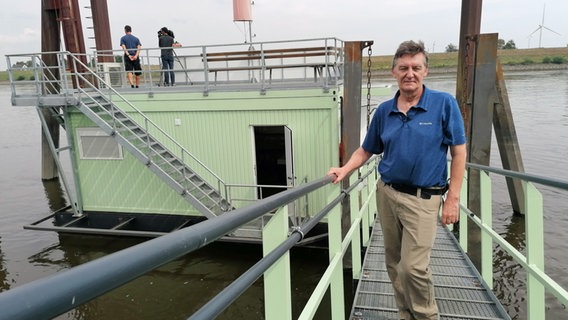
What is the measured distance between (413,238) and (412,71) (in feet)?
3.58

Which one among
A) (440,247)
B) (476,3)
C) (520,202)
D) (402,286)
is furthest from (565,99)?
(402,286)

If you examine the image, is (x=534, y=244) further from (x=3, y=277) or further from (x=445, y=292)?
(x=3, y=277)

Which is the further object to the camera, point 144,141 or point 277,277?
point 144,141

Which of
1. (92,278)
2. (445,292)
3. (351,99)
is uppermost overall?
(92,278)

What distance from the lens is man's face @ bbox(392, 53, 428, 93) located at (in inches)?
104

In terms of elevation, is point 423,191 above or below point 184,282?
above

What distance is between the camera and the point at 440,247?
17.3 ft

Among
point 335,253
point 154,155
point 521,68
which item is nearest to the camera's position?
point 335,253

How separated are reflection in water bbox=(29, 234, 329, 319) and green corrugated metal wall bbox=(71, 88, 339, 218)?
41.2 inches

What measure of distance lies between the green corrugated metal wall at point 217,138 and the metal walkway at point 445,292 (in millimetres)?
3779

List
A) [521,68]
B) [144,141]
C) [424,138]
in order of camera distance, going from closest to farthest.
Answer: [424,138], [144,141], [521,68]

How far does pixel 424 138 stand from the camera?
8.71ft

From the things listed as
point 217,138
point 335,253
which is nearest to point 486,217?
point 335,253

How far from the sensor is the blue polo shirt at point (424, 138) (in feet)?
8.71
